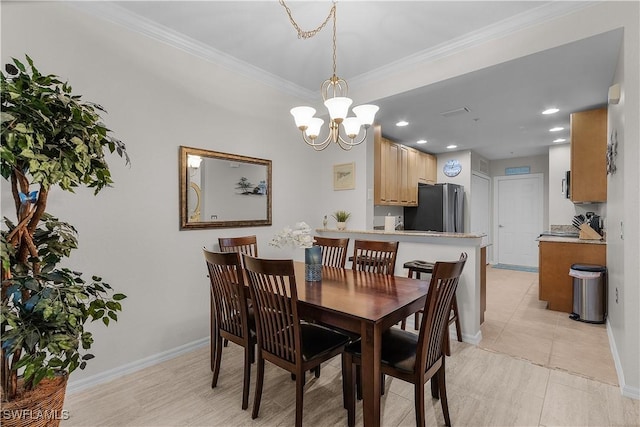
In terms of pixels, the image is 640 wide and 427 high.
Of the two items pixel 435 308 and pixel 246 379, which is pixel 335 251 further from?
pixel 435 308

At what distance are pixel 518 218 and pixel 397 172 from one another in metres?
3.70

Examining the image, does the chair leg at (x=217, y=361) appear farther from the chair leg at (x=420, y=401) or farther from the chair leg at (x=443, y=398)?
the chair leg at (x=443, y=398)

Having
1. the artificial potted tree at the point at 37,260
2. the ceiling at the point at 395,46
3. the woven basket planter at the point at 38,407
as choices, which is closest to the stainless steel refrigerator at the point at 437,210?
the ceiling at the point at 395,46

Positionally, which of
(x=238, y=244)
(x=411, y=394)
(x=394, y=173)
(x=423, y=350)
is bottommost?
(x=411, y=394)

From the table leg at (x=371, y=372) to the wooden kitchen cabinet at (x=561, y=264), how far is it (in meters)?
3.44

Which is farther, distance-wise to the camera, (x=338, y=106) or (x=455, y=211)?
(x=455, y=211)

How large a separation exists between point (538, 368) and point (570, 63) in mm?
2470

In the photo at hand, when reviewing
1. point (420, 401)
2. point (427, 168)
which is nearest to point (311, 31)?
point (420, 401)

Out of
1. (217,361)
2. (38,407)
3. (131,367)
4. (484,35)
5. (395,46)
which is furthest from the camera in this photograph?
(395,46)

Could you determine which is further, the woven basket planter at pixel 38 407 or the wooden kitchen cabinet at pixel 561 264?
the wooden kitchen cabinet at pixel 561 264

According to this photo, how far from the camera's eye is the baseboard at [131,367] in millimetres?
2186

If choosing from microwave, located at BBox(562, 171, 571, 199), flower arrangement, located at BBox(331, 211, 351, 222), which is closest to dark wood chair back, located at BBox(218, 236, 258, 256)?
flower arrangement, located at BBox(331, 211, 351, 222)

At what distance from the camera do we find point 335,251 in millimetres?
2951

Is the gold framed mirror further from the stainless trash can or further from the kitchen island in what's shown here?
the stainless trash can
